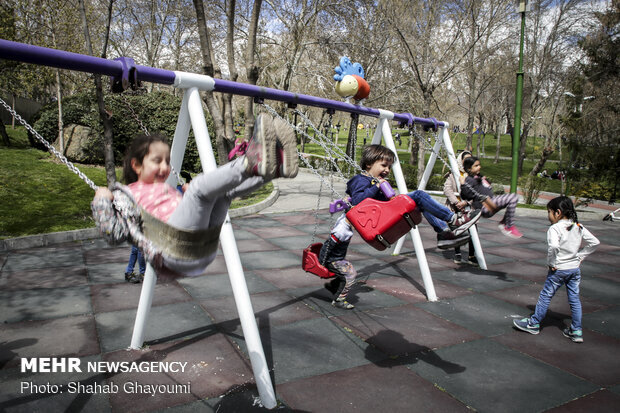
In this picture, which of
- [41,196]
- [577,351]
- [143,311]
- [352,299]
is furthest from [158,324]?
[41,196]

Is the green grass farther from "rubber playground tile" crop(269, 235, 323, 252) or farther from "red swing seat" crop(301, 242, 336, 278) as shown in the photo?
"red swing seat" crop(301, 242, 336, 278)

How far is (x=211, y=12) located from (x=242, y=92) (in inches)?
654

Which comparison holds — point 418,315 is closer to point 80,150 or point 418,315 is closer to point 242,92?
point 242,92

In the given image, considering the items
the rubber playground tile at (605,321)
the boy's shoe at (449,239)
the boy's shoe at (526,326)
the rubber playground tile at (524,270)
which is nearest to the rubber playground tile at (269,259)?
the boy's shoe at (449,239)

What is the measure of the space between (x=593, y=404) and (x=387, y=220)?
186cm

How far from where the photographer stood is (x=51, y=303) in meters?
4.57

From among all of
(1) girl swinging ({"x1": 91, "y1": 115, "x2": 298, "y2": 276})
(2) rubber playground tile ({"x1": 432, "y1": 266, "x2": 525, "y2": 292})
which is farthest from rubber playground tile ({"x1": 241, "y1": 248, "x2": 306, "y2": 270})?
(1) girl swinging ({"x1": 91, "y1": 115, "x2": 298, "y2": 276})

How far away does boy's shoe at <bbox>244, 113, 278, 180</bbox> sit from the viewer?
1883 millimetres

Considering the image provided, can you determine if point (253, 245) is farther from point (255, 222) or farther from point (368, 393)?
point (368, 393)

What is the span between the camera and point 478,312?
481 centimetres

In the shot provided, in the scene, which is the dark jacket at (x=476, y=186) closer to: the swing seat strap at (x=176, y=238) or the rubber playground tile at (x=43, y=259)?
the swing seat strap at (x=176, y=238)

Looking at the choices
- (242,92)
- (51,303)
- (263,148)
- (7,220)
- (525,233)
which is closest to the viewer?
(263,148)

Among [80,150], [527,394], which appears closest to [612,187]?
[527,394]

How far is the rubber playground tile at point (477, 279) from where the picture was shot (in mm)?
5766
